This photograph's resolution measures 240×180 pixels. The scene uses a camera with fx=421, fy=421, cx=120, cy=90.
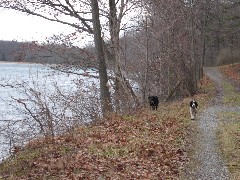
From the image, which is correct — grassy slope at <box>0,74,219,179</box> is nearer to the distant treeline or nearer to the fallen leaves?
the fallen leaves

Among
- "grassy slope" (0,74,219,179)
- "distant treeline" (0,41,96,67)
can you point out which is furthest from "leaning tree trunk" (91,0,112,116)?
"grassy slope" (0,74,219,179)

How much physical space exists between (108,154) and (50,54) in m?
10.2

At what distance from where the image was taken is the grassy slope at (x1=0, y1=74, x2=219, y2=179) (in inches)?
404

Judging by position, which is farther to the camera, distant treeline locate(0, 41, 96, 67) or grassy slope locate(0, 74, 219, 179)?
distant treeline locate(0, 41, 96, 67)

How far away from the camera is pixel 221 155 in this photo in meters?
12.1

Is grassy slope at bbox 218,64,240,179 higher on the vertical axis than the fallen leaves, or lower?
lower

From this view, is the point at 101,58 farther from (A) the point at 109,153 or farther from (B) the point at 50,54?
(A) the point at 109,153

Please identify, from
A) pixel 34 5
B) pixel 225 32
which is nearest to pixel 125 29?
pixel 34 5

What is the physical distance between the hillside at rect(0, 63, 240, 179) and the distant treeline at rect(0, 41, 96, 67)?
5869 millimetres

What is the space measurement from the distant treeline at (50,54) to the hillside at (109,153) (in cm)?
587

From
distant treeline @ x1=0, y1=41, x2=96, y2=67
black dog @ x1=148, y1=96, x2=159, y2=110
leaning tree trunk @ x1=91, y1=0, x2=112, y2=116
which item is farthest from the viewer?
black dog @ x1=148, y1=96, x2=159, y2=110

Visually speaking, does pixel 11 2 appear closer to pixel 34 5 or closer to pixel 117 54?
pixel 34 5

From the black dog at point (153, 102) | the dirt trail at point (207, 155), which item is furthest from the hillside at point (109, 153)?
the black dog at point (153, 102)

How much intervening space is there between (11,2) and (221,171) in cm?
1300
